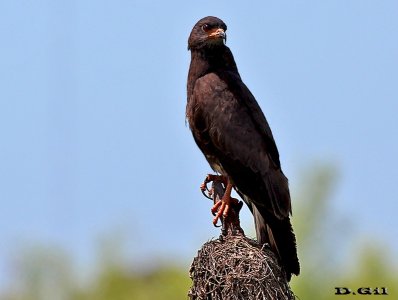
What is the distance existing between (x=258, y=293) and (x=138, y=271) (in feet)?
74.5

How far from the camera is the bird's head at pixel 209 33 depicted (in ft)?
31.8

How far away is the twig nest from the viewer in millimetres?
7906

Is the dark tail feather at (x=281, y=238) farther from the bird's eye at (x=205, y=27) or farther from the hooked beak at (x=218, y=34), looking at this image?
the bird's eye at (x=205, y=27)

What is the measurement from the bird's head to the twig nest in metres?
2.19

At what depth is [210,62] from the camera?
9.81 meters

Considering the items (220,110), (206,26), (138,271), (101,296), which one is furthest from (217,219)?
(138,271)

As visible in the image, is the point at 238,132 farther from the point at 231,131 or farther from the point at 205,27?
the point at 205,27

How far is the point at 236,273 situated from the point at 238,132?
1.82m

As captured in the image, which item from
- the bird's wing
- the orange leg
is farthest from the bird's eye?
the orange leg

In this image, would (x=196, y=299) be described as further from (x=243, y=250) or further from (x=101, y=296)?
(x=101, y=296)

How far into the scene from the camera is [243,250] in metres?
8.19

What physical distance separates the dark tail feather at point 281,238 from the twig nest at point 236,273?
0.16m

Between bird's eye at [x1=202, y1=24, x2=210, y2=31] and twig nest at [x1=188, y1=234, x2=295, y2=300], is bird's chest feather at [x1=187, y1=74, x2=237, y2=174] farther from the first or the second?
twig nest at [x1=188, y1=234, x2=295, y2=300]

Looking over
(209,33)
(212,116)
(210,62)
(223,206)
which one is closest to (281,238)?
(223,206)
